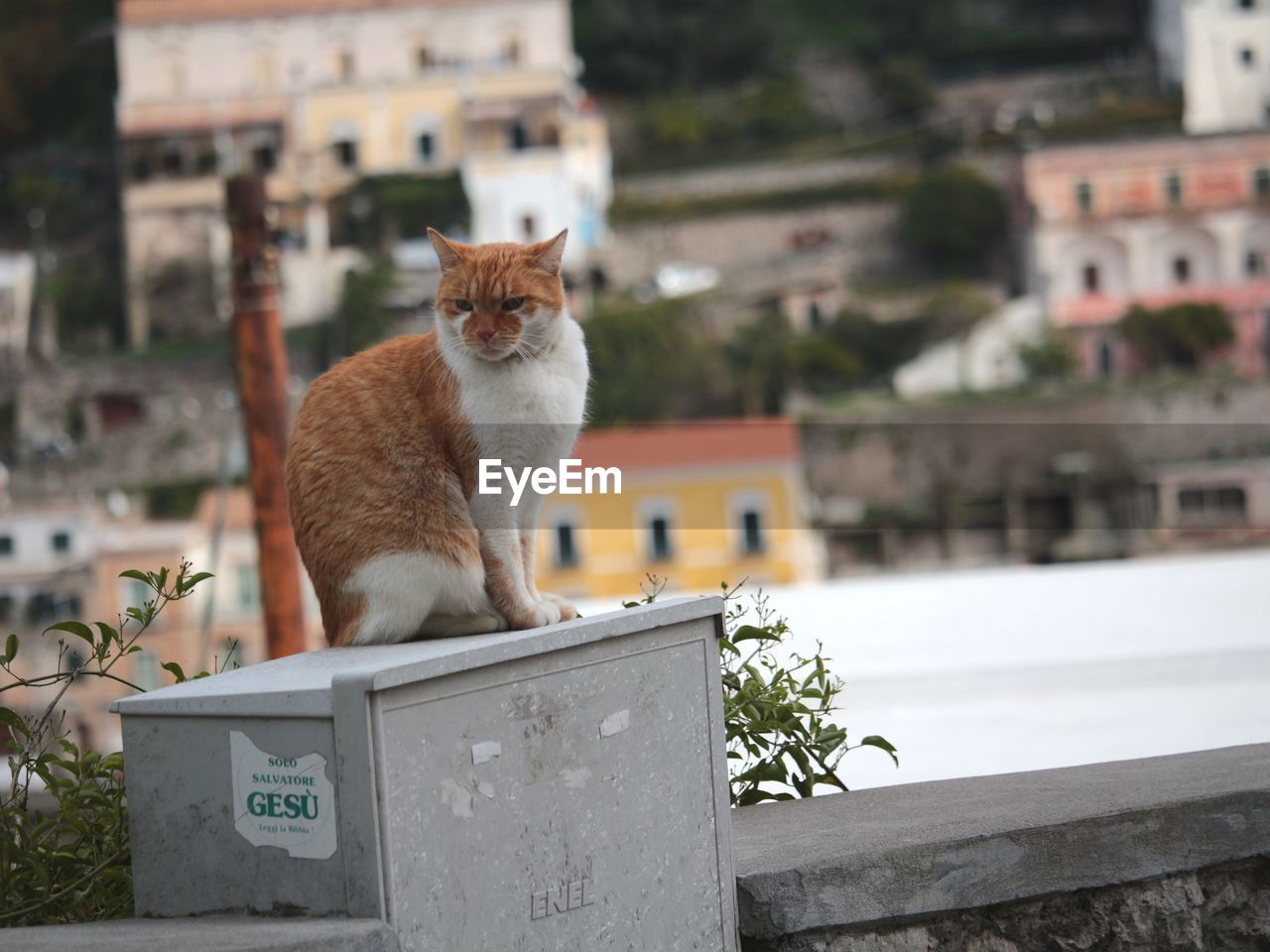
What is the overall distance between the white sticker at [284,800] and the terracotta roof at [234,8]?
123ft

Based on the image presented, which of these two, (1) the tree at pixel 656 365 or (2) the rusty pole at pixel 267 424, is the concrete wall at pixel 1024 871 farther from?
(1) the tree at pixel 656 365

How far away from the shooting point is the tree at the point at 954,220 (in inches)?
1384

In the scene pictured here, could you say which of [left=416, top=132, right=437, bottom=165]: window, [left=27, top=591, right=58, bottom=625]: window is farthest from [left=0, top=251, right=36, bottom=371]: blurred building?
[left=27, top=591, right=58, bottom=625]: window

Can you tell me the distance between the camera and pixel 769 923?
1.65 m

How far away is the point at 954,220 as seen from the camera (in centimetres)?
3509

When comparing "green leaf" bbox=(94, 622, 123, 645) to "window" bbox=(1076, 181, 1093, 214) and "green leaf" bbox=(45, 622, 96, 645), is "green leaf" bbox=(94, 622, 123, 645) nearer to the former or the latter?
"green leaf" bbox=(45, 622, 96, 645)

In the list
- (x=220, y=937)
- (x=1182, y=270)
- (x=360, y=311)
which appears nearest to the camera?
(x=220, y=937)

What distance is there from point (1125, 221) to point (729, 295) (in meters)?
7.76

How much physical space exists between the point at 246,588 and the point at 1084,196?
18361 mm

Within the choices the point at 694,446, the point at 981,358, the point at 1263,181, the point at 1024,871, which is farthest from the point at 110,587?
the point at 1024,871

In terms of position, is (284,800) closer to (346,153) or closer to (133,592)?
(133,592)

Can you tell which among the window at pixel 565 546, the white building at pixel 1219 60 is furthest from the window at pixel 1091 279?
the window at pixel 565 546

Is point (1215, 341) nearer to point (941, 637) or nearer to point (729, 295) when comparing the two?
point (729, 295)

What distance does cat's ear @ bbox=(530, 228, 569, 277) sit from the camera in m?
1.82
